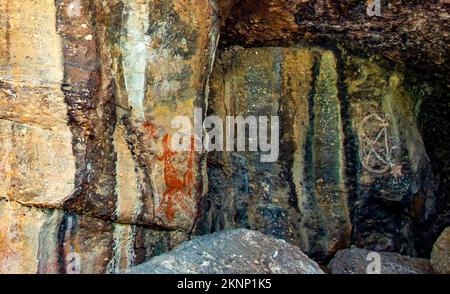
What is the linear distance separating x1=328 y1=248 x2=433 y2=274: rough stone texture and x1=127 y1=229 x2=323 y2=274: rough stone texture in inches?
23.3

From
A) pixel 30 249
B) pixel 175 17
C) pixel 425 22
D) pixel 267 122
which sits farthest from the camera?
pixel 267 122

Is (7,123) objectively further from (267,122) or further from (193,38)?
(267,122)

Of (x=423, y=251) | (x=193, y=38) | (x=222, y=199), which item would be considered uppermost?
(x=193, y=38)

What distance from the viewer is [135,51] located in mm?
3568

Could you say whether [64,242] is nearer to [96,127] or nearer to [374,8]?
[96,127]

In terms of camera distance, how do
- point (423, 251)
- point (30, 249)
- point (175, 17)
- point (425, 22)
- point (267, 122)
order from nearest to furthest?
1. point (30, 249)
2. point (175, 17)
3. point (425, 22)
4. point (267, 122)
5. point (423, 251)

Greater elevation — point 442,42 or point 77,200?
point 442,42

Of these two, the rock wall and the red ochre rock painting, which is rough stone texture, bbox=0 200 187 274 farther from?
the red ochre rock painting

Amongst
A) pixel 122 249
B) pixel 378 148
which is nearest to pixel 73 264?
pixel 122 249

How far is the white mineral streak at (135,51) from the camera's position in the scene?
355 centimetres

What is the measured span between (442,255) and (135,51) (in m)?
1.85
